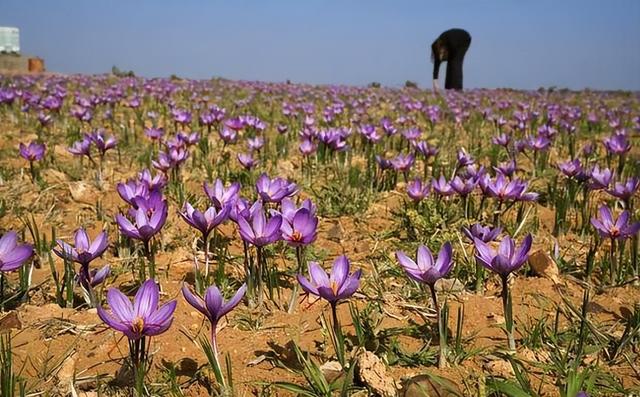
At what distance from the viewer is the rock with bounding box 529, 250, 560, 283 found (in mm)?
2678

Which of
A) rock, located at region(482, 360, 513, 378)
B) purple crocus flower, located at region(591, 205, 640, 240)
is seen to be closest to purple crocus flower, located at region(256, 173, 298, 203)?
rock, located at region(482, 360, 513, 378)

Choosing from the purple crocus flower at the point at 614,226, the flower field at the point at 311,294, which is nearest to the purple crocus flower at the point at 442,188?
the flower field at the point at 311,294

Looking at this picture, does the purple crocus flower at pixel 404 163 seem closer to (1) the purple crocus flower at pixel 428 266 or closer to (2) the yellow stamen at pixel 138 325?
(1) the purple crocus flower at pixel 428 266

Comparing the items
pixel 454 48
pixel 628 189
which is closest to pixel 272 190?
pixel 628 189

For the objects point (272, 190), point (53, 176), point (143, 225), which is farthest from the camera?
point (53, 176)

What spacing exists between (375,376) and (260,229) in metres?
0.73

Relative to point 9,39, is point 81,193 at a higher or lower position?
lower

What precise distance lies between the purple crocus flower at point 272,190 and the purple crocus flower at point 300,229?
500mm

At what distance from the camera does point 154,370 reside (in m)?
1.86

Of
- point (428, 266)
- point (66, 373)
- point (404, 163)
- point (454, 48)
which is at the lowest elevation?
point (66, 373)

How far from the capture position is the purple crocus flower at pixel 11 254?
1.90 m

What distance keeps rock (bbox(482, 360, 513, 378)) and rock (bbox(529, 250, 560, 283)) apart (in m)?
0.92

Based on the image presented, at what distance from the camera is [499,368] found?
187 cm

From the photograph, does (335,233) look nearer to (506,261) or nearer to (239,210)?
(239,210)
